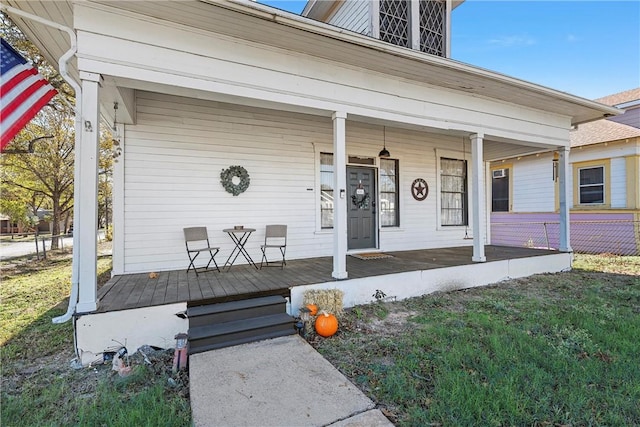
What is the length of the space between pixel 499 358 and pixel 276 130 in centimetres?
462

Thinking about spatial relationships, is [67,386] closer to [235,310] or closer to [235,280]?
[235,310]

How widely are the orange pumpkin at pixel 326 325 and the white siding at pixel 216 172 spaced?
241cm

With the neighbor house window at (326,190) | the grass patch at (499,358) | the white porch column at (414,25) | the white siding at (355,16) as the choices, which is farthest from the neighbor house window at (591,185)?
the neighbor house window at (326,190)

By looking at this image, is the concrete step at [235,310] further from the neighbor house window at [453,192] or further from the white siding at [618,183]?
the white siding at [618,183]

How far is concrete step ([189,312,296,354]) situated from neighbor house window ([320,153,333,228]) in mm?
2959

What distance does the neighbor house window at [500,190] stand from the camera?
1132cm

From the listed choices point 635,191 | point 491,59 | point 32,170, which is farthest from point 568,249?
point 32,170

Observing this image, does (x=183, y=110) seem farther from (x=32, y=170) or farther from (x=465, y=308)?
(x=32, y=170)

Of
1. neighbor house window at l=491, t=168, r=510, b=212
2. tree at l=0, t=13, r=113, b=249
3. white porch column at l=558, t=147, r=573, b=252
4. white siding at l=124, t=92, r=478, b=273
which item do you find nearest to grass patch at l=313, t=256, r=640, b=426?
white porch column at l=558, t=147, r=573, b=252

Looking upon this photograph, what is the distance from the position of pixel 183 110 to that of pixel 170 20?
189 cm

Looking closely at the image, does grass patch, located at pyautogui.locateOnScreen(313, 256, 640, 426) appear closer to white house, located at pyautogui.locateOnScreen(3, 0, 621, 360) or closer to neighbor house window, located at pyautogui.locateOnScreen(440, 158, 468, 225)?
white house, located at pyautogui.locateOnScreen(3, 0, 621, 360)

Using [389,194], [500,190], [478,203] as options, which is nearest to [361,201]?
[389,194]

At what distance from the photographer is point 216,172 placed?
5.19 meters

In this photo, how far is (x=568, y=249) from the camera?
655 cm
